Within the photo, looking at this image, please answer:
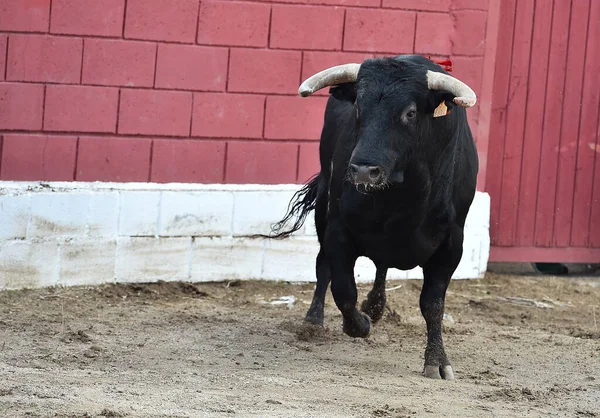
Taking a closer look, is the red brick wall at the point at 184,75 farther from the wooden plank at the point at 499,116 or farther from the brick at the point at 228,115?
the wooden plank at the point at 499,116

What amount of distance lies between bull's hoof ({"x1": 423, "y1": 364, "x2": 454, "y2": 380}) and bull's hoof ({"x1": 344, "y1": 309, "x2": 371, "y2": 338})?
397mm

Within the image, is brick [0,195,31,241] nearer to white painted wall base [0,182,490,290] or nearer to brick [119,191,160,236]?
white painted wall base [0,182,490,290]

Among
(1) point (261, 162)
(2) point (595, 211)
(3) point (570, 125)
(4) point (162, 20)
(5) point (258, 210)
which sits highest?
(4) point (162, 20)

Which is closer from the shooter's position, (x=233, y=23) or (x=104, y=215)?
(x=104, y=215)

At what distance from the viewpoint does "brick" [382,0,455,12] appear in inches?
Answer: 320

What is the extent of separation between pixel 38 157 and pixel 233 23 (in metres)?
1.61

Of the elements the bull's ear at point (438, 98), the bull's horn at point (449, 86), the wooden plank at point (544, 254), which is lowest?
the wooden plank at point (544, 254)

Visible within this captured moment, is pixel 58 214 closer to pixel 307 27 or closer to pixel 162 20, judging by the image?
pixel 162 20

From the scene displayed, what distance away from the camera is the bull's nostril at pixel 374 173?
5.09 metres

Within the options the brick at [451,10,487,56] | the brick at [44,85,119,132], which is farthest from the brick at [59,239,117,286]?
the brick at [451,10,487,56]

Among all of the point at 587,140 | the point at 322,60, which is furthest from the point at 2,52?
the point at 587,140

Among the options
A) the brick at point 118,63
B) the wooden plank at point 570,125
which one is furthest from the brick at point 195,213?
the wooden plank at point 570,125

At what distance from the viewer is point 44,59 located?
23.4 ft

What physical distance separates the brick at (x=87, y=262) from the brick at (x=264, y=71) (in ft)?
4.64
